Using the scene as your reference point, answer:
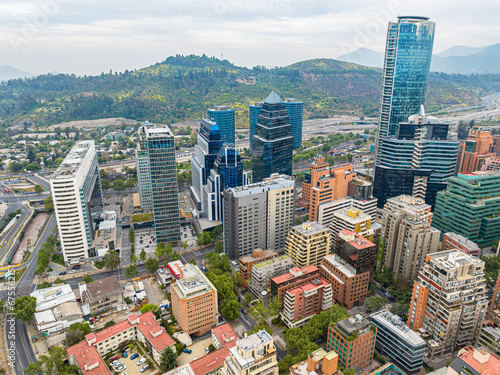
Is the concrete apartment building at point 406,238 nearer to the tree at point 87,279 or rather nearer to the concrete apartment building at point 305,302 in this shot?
the concrete apartment building at point 305,302

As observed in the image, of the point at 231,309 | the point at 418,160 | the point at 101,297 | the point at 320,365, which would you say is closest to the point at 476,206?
the point at 418,160

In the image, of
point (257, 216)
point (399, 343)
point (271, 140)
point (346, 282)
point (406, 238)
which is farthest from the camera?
point (271, 140)

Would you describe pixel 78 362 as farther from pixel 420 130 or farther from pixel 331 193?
pixel 420 130

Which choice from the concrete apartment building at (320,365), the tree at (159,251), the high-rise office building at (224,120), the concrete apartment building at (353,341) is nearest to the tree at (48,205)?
the tree at (159,251)

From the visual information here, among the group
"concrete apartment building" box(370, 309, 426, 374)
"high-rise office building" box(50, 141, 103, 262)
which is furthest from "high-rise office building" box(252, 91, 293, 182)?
"concrete apartment building" box(370, 309, 426, 374)

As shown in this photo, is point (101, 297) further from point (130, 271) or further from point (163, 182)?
point (163, 182)

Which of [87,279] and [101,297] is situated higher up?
[101,297]

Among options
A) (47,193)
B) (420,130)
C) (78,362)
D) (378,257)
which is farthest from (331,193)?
(47,193)

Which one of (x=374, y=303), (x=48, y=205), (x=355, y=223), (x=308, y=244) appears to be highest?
(x=355, y=223)
